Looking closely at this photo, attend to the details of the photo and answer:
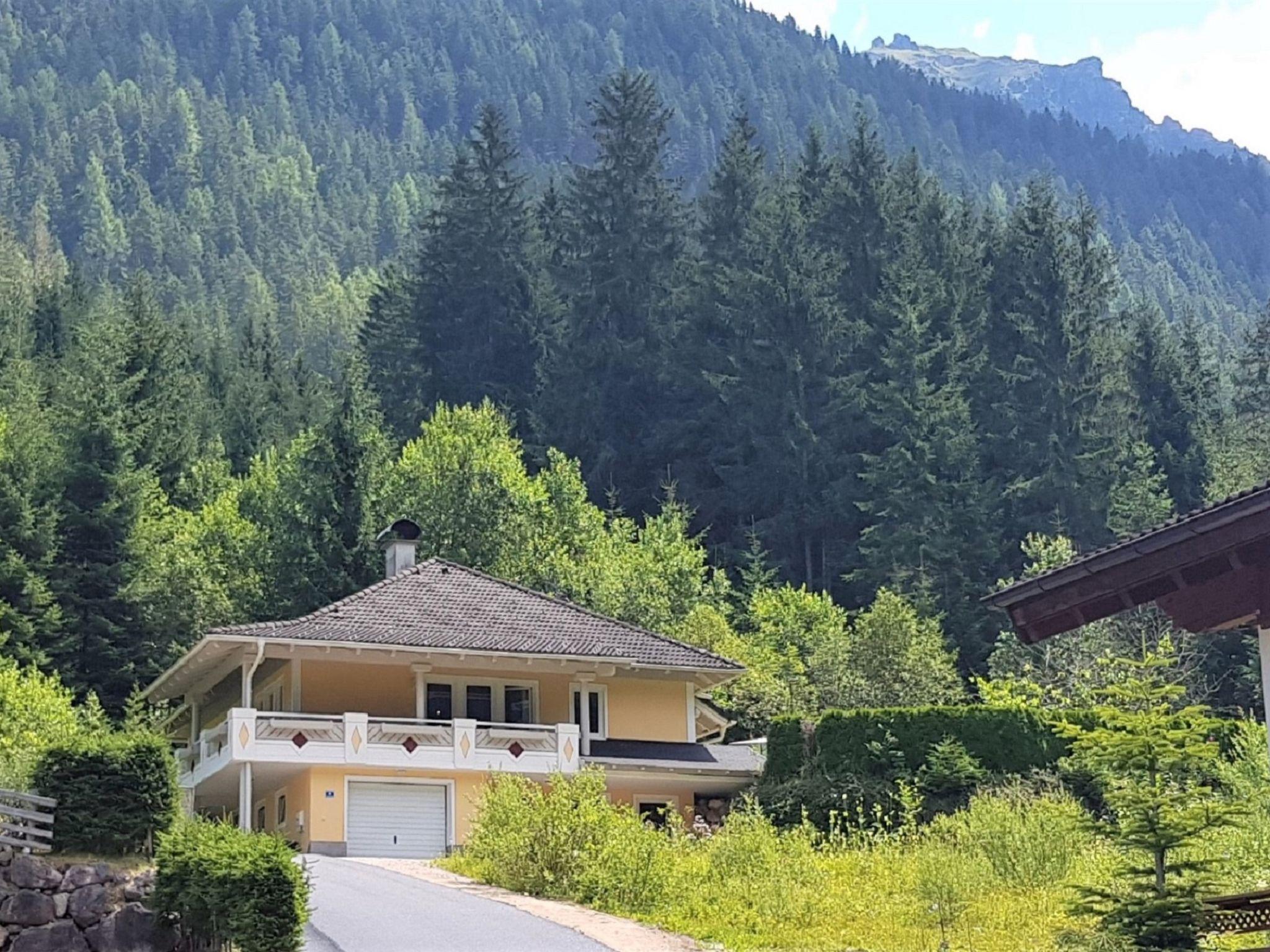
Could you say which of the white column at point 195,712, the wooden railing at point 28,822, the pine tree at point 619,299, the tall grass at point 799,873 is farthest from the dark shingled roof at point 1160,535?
the pine tree at point 619,299

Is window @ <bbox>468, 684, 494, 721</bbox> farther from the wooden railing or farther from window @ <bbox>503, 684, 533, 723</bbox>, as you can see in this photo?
the wooden railing

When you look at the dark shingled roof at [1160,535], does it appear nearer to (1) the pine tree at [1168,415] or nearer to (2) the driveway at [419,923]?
(2) the driveway at [419,923]

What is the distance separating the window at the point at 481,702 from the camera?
44031mm

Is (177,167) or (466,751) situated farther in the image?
(177,167)

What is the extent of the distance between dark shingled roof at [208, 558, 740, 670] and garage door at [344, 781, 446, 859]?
9.78ft

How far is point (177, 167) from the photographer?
186m

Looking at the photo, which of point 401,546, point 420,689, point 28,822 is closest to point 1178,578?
point 28,822

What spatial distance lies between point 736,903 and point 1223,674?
121 feet

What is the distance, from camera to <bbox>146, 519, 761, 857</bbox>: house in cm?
4078

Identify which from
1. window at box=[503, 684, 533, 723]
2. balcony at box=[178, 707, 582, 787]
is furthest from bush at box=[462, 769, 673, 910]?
window at box=[503, 684, 533, 723]

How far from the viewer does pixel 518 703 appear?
44.7m

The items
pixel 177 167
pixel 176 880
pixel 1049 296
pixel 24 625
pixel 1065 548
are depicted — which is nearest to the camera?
pixel 176 880

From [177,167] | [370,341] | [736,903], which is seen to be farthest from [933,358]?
[177,167]

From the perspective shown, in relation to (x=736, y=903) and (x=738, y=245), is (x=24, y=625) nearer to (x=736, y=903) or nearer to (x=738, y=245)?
(x=736, y=903)
